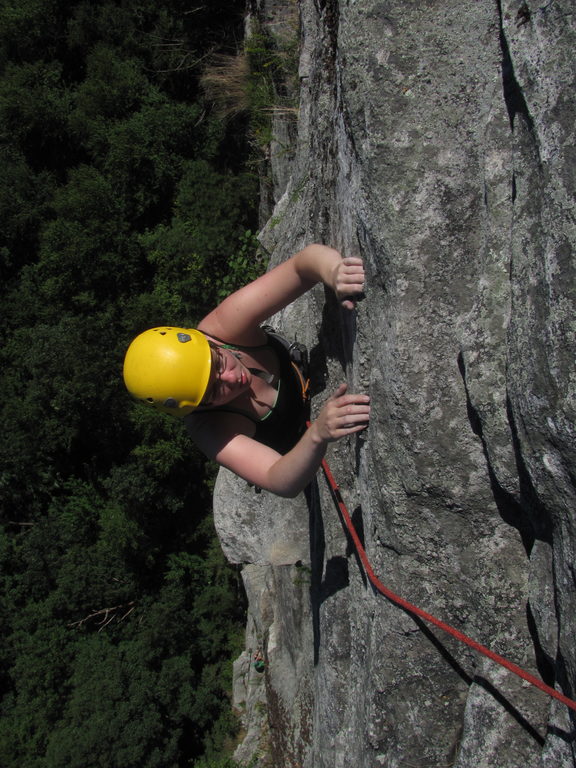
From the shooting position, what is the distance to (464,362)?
7.83 ft

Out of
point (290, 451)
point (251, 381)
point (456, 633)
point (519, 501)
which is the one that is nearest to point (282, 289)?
point (251, 381)

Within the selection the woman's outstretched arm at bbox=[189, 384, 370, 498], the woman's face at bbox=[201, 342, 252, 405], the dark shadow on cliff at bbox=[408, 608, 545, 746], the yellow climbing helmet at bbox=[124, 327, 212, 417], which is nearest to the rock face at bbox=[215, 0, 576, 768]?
the dark shadow on cliff at bbox=[408, 608, 545, 746]

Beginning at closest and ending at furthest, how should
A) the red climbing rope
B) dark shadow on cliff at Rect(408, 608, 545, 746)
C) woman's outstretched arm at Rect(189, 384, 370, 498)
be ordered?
the red climbing rope < dark shadow on cliff at Rect(408, 608, 545, 746) < woman's outstretched arm at Rect(189, 384, 370, 498)

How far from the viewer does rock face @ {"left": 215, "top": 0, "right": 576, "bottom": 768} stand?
6.50 ft

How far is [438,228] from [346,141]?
679 mm

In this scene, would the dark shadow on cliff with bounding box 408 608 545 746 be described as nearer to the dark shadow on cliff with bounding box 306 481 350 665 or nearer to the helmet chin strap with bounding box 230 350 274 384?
the dark shadow on cliff with bounding box 306 481 350 665

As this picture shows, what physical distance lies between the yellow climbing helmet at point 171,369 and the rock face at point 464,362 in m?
0.84

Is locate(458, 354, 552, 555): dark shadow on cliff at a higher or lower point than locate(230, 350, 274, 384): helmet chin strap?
lower

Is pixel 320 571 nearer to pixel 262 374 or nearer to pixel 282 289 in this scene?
pixel 262 374

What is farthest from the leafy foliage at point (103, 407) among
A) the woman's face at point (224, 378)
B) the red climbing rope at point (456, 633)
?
the red climbing rope at point (456, 633)

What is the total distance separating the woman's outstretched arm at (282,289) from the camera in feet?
9.49

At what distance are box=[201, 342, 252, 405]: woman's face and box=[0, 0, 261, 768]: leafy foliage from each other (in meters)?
6.84

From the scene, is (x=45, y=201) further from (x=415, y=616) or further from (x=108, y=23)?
(x=415, y=616)

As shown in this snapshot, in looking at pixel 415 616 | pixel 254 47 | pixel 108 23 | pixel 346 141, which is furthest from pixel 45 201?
pixel 415 616
